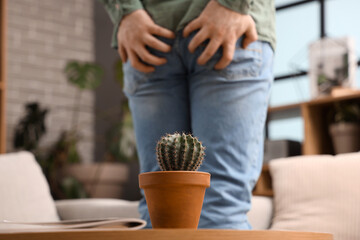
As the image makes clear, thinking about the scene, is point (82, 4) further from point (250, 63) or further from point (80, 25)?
point (250, 63)

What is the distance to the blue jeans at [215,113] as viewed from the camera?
1064 mm

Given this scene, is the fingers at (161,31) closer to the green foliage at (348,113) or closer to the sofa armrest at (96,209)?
the sofa armrest at (96,209)

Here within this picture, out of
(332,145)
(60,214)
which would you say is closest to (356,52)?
(332,145)

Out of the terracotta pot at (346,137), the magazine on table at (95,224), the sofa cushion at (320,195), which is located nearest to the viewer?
the magazine on table at (95,224)

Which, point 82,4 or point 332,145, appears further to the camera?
point 82,4

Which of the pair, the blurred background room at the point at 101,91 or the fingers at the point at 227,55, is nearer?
the fingers at the point at 227,55

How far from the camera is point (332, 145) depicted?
11.0 feet

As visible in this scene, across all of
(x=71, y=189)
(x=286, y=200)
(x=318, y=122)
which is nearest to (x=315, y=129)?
(x=318, y=122)

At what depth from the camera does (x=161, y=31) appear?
116 centimetres

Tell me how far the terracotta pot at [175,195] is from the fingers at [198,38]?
414 mm

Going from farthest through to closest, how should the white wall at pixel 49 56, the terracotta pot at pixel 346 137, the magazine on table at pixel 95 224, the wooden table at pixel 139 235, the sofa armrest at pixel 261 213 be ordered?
the white wall at pixel 49 56, the terracotta pot at pixel 346 137, the sofa armrest at pixel 261 213, the magazine on table at pixel 95 224, the wooden table at pixel 139 235

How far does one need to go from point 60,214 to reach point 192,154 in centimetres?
156

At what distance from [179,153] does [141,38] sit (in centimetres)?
43

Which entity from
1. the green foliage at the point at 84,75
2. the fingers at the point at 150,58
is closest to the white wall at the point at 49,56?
the green foliage at the point at 84,75
